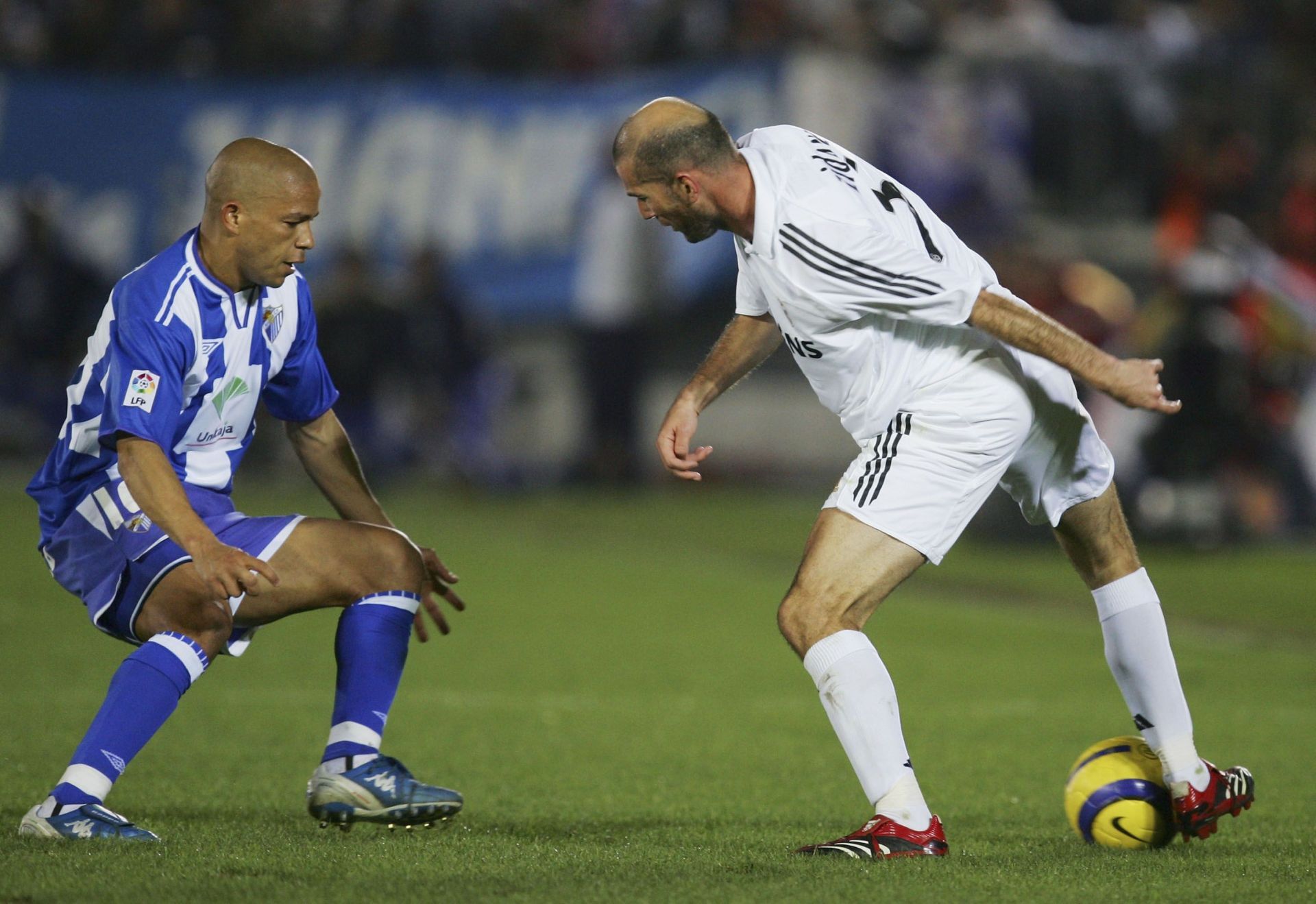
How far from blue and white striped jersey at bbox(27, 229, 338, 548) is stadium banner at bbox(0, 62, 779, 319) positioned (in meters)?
12.2

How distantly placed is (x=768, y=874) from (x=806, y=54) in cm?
1317

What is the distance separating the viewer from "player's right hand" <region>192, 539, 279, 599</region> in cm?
394

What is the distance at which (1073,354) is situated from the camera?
13.6 ft

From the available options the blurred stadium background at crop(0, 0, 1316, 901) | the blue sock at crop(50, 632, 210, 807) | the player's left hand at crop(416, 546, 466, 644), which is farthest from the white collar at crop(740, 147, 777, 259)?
the blurred stadium background at crop(0, 0, 1316, 901)

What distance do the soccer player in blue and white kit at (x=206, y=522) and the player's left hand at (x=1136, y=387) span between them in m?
1.83

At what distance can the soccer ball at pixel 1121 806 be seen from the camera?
4402mm

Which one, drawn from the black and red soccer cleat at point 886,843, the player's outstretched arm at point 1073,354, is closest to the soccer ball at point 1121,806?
the black and red soccer cleat at point 886,843

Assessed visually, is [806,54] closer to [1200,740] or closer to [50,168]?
A: [50,168]

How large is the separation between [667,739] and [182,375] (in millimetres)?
2546

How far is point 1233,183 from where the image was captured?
53.4 ft

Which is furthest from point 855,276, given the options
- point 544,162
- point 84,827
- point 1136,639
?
point 544,162

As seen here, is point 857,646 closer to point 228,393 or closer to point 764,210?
point 764,210

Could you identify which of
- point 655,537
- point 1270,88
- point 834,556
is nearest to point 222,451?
point 834,556

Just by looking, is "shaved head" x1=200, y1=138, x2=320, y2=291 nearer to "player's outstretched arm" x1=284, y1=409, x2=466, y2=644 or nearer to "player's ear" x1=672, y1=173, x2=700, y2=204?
"player's outstretched arm" x1=284, y1=409, x2=466, y2=644
